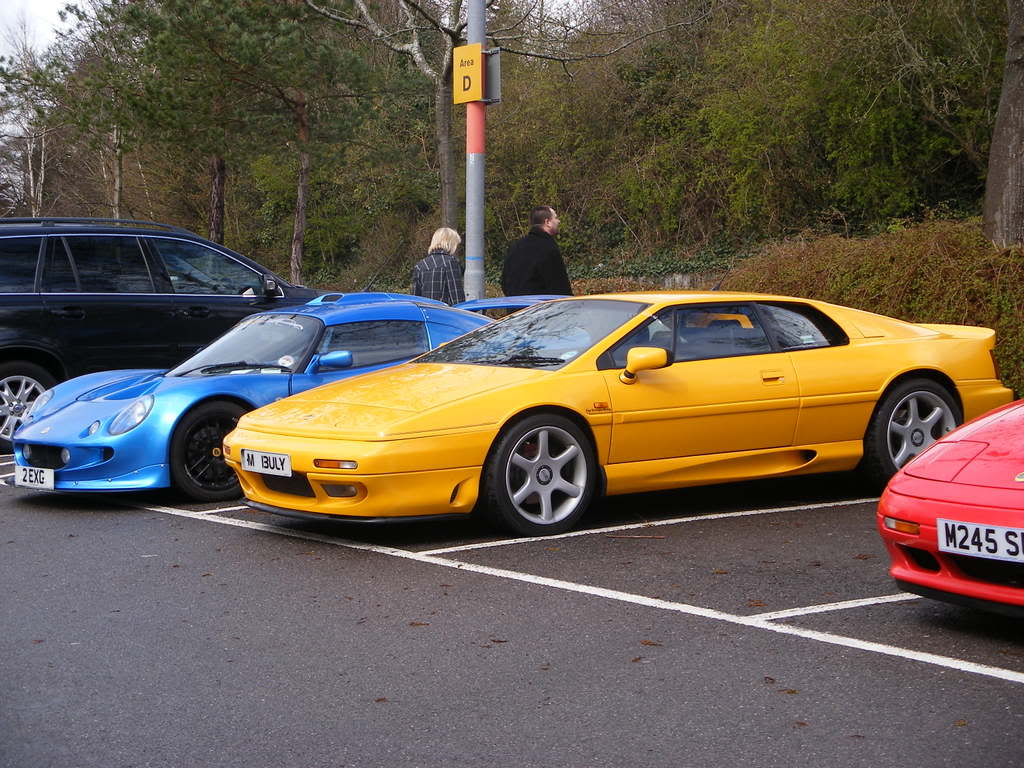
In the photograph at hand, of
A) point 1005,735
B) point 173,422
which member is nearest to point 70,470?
point 173,422

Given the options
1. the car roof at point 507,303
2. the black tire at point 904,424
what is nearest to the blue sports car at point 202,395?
the car roof at point 507,303

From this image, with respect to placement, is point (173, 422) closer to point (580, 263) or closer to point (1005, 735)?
point (1005, 735)

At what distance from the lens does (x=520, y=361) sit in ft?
23.4

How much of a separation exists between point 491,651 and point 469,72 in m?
9.07

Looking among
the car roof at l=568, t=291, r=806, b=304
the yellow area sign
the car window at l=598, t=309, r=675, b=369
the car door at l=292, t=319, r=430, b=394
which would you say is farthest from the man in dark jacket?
the car window at l=598, t=309, r=675, b=369

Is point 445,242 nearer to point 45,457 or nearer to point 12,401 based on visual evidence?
point 12,401

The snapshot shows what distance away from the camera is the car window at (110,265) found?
11062 mm

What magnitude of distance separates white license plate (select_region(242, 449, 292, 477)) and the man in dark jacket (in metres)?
5.21

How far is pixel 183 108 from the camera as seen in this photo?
2600cm

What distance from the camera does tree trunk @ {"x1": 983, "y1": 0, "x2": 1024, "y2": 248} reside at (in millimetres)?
13367

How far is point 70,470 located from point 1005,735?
19.3 feet

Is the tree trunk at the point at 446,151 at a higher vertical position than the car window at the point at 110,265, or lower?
higher

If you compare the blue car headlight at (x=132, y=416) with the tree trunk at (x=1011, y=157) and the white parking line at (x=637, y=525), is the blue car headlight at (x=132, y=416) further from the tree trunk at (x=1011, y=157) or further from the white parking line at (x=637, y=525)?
the tree trunk at (x=1011, y=157)

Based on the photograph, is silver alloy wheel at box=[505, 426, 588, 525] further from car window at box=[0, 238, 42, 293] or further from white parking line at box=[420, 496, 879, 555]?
car window at box=[0, 238, 42, 293]
